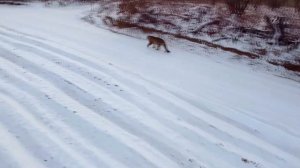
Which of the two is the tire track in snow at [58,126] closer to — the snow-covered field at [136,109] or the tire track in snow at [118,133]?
the snow-covered field at [136,109]

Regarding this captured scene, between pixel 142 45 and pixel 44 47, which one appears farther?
pixel 142 45

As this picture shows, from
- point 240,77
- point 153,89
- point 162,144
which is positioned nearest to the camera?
point 162,144

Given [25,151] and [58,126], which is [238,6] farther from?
[25,151]

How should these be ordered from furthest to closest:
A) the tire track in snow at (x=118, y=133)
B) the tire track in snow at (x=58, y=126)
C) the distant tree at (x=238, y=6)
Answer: the distant tree at (x=238, y=6)
the tire track in snow at (x=118, y=133)
the tire track in snow at (x=58, y=126)

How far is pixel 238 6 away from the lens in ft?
66.1

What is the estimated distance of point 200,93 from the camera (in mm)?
10953

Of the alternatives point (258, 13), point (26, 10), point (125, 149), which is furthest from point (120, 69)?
point (26, 10)

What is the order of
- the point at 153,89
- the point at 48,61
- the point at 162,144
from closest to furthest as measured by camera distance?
the point at 162,144 → the point at 153,89 → the point at 48,61

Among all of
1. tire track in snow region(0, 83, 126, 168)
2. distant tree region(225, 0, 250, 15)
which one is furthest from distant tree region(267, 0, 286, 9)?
tire track in snow region(0, 83, 126, 168)

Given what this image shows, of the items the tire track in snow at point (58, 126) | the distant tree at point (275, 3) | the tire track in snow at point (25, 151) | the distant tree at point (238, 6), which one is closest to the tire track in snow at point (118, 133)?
the tire track in snow at point (58, 126)

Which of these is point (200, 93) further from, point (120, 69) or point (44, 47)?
point (44, 47)

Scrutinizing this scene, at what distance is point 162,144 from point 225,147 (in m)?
1.35

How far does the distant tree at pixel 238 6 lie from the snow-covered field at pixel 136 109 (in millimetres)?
5670

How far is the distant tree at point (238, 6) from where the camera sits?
20.0 m
